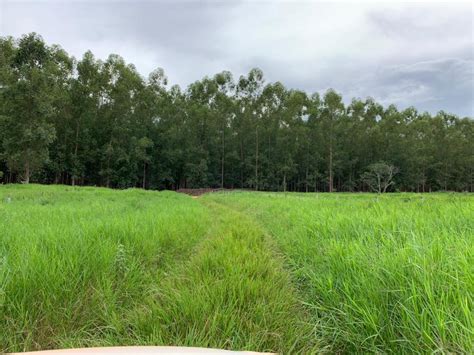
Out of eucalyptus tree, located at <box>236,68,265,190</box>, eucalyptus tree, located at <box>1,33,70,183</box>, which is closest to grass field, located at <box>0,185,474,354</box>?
eucalyptus tree, located at <box>1,33,70,183</box>

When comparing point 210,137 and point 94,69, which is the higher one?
point 94,69

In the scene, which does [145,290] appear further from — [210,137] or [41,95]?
[210,137]

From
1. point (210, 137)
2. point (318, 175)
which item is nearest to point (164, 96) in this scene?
point (210, 137)

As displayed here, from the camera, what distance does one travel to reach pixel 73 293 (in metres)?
2.46

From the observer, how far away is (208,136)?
52.2 metres

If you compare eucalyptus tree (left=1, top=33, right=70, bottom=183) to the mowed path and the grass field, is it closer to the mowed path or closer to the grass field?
the grass field

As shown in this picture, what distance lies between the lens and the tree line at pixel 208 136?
1315 inches

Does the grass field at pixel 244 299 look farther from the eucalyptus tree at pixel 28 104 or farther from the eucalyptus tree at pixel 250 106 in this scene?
the eucalyptus tree at pixel 250 106

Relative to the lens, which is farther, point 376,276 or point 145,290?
point 145,290

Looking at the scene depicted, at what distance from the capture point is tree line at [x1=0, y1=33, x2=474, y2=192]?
3341cm

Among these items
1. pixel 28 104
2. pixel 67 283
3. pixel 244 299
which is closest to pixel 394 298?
pixel 244 299

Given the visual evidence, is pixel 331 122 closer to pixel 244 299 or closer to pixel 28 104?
pixel 28 104

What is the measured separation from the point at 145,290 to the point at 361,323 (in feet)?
6.50

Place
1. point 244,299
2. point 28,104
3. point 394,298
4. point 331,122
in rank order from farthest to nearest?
point 331,122, point 28,104, point 244,299, point 394,298
